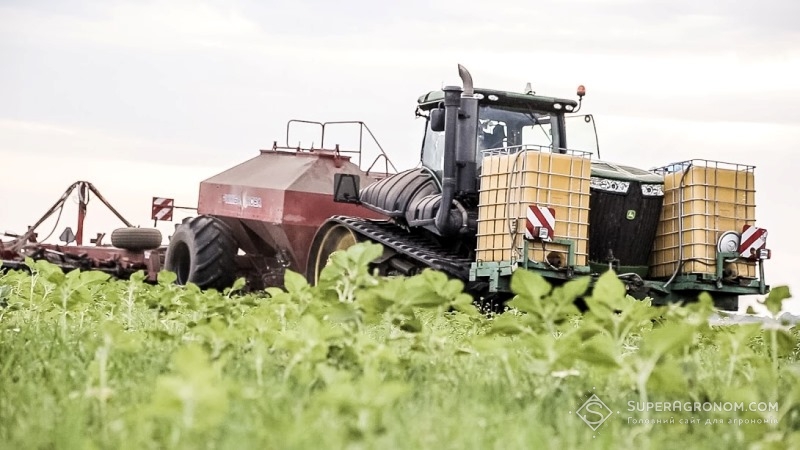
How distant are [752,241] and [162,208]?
9.44m

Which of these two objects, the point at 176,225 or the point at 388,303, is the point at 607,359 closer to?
the point at 388,303

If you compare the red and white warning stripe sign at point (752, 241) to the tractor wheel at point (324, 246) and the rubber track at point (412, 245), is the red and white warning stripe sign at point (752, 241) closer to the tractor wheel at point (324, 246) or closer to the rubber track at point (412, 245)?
the rubber track at point (412, 245)

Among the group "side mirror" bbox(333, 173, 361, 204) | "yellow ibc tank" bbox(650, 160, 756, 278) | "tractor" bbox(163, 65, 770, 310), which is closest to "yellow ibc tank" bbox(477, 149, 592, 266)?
"tractor" bbox(163, 65, 770, 310)

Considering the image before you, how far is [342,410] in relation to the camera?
2.81 metres

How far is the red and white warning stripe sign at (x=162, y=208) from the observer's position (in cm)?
1864

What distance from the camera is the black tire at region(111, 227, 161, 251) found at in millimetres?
18875

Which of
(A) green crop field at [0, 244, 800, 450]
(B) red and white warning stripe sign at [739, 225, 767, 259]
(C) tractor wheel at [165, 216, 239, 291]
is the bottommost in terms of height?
(A) green crop field at [0, 244, 800, 450]

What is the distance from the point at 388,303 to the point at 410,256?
8521 millimetres

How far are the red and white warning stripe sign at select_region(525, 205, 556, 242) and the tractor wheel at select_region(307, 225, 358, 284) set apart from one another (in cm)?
336

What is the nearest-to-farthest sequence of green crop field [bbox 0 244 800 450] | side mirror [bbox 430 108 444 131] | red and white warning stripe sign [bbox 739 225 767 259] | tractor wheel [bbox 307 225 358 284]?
green crop field [bbox 0 244 800 450] < side mirror [bbox 430 108 444 131] < red and white warning stripe sign [bbox 739 225 767 259] < tractor wheel [bbox 307 225 358 284]

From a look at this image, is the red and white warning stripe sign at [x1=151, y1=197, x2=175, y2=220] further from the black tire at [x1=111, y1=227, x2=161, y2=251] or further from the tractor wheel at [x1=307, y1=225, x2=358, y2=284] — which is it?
the tractor wheel at [x1=307, y1=225, x2=358, y2=284]

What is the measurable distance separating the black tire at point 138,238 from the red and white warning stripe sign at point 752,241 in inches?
378

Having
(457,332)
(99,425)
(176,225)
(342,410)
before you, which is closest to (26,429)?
(99,425)

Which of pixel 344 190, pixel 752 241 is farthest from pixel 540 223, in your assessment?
pixel 344 190
